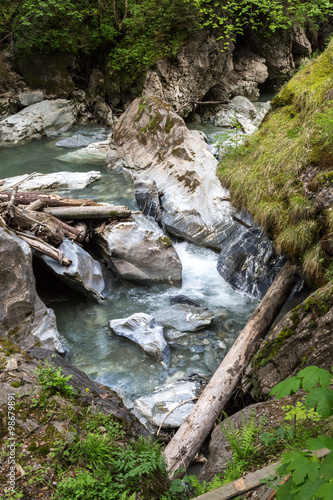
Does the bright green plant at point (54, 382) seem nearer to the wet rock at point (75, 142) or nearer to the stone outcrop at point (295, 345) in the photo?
the stone outcrop at point (295, 345)

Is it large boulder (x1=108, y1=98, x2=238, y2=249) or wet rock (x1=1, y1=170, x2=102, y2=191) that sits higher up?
large boulder (x1=108, y1=98, x2=238, y2=249)

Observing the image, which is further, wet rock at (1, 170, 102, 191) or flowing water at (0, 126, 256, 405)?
wet rock at (1, 170, 102, 191)

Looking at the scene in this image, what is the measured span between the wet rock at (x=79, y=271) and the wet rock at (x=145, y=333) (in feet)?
2.58

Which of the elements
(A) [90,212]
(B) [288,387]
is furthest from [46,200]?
(B) [288,387]

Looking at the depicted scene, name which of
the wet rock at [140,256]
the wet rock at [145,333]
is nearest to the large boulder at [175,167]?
the wet rock at [140,256]

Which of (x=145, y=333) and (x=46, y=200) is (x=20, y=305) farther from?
(x=46, y=200)

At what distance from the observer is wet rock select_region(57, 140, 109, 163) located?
1160 cm

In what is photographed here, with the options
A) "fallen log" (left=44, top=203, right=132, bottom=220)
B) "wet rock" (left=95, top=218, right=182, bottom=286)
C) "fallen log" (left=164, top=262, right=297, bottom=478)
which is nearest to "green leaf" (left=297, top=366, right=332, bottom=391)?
"fallen log" (left=164, top=262, right=297, bottom=478)

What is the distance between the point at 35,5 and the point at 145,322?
12702 mm

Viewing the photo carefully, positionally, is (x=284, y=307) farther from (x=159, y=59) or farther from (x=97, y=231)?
(x=159, y=59)

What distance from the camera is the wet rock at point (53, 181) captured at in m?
8.87

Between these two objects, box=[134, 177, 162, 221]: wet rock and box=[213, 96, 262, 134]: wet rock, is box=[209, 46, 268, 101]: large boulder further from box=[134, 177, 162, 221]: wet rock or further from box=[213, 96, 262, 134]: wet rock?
box=[134, 177, 162, 221]: wet rock

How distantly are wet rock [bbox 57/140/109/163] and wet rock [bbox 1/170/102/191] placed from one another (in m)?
1.79

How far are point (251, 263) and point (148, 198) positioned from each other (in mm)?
2709
